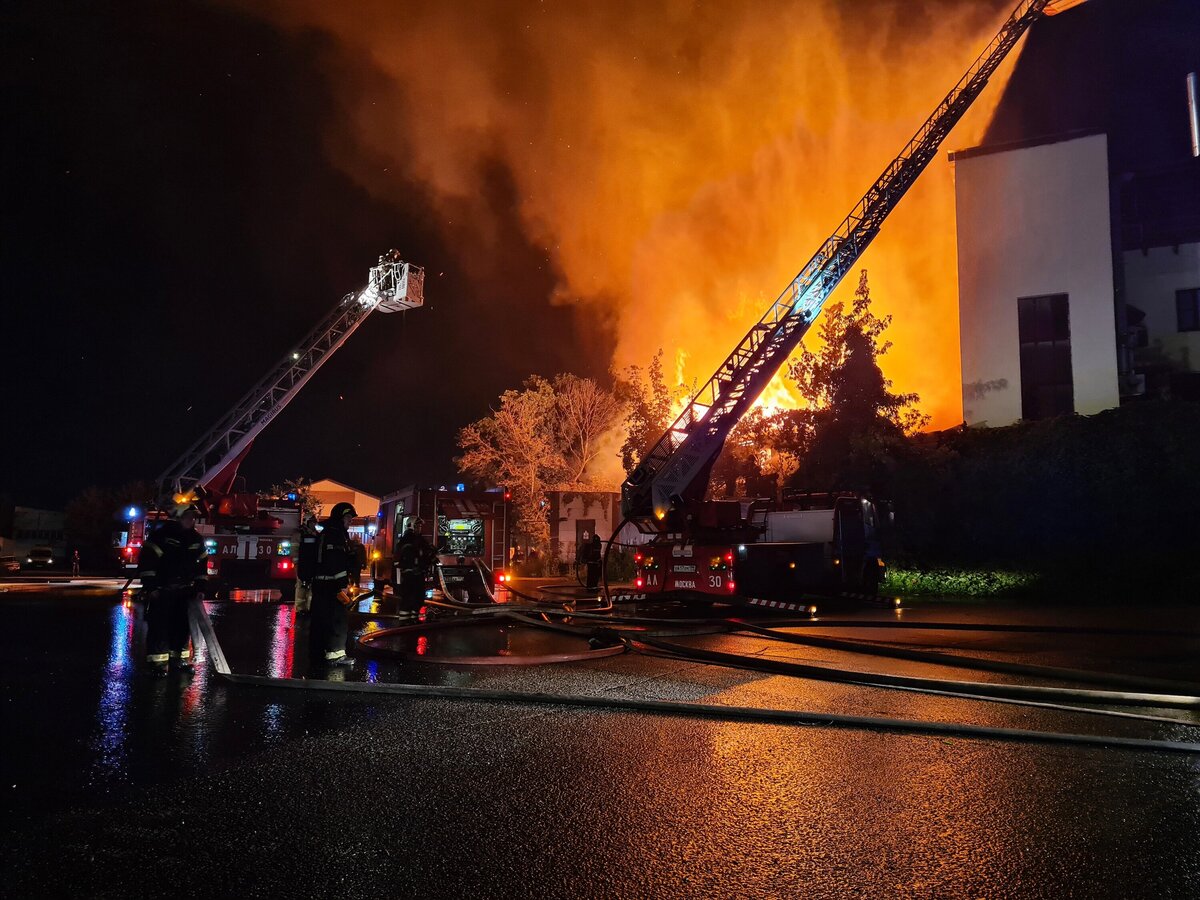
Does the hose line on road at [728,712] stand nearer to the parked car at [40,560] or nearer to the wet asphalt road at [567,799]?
the wet asphalt road at [567,799]

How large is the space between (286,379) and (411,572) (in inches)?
588

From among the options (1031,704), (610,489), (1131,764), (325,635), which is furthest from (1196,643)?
(610,489)

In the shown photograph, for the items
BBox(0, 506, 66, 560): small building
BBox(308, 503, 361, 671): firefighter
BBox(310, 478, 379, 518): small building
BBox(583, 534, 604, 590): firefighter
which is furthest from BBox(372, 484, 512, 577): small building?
BBox(0, 506, 66, 560): small building

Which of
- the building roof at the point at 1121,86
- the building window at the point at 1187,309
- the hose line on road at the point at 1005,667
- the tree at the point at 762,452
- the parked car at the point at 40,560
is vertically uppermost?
the building roof at the point at 1121,86

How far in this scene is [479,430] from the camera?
4047 centimetres

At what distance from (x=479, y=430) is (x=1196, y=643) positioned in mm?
33041

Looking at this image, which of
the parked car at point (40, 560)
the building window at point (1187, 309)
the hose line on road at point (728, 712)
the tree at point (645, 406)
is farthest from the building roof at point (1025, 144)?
the parked car at point (40, 560)

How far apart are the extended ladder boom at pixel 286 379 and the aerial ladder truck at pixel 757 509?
1240 cm

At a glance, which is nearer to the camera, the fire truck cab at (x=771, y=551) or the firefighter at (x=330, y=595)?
the firefighter at (x=330, y=595)

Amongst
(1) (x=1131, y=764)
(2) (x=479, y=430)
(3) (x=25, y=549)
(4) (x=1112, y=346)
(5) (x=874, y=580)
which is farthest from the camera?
(3) (x=25, y=549)

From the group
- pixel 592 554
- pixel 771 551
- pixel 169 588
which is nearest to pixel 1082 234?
pixel 771 551

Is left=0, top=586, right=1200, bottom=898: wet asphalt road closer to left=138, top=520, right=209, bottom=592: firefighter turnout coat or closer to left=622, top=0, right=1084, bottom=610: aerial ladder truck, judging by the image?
left=138, top=520, right=209, bottom=592: firefighter turnout coat

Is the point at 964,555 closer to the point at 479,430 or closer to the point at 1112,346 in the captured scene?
the point at 1112,346

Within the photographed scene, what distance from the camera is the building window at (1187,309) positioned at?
31250 mm
